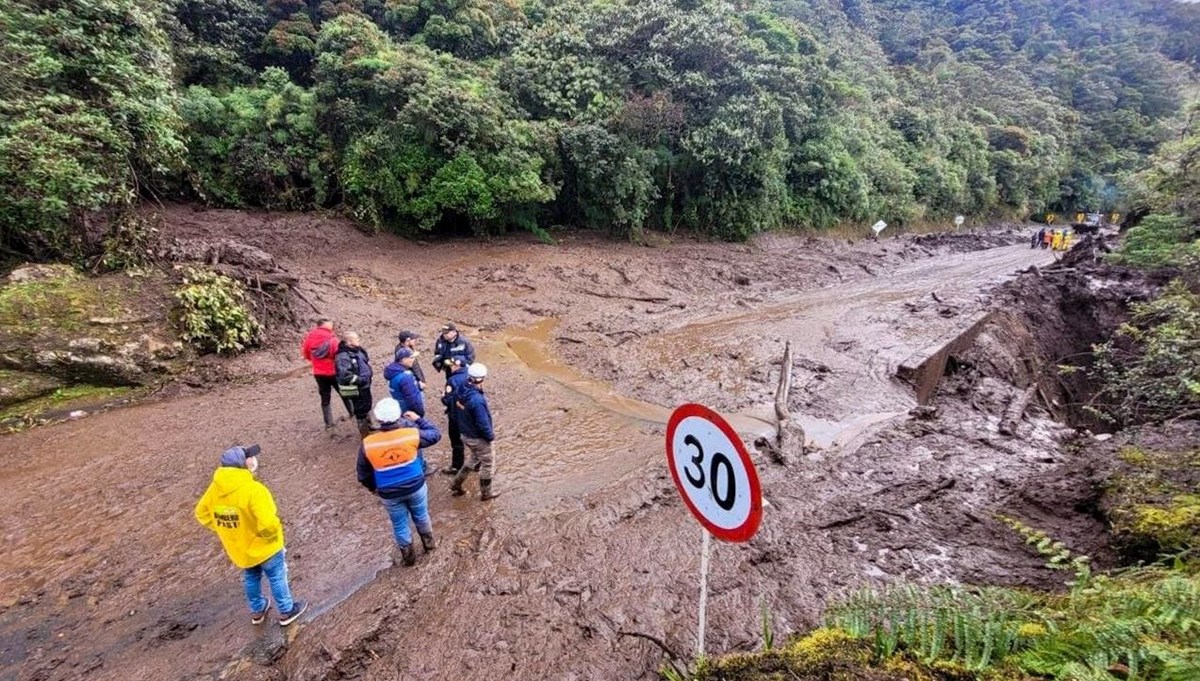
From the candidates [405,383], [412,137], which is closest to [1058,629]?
[405,383]

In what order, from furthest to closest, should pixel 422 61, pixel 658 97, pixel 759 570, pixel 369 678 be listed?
pixel 658 97 < pixel 422 61 < pixel 759 570 < pixel 369 678

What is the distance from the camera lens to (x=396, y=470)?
4.56 meters

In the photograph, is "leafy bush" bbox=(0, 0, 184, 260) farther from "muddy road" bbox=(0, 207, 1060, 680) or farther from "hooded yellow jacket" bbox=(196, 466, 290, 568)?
"hooded yellow jacket" bbox=(196, 466, 290, 568)

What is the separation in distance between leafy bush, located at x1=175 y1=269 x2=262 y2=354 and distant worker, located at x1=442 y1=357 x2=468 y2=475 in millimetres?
6080

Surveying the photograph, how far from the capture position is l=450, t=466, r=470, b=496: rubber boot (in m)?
6.04

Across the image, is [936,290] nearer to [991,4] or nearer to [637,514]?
[637,514]

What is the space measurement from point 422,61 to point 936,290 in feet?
65.2

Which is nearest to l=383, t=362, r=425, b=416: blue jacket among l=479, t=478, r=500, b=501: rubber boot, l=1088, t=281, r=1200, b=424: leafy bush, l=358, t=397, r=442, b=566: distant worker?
l=479, t=478, r=500, b=501: rubber boot

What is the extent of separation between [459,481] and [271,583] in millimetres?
2181

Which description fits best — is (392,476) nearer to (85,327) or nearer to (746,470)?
(746,470)

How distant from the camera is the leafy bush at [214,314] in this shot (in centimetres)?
936

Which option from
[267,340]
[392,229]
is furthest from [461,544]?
[392,229]

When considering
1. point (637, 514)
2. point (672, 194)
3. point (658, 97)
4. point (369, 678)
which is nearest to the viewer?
point (369, 678)

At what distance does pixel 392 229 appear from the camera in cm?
1744
